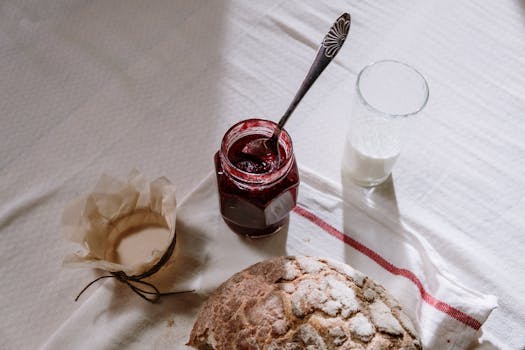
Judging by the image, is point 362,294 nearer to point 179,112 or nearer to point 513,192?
point 513,192

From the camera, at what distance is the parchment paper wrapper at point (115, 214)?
2.57 ft

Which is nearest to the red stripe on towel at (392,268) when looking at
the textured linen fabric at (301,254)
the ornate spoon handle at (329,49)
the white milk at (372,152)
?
the textured linen fabric at (301,254)

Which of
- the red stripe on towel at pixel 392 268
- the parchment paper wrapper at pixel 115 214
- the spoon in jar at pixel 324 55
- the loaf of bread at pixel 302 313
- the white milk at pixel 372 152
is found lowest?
the parchment paper wrapper at pixel 115 214

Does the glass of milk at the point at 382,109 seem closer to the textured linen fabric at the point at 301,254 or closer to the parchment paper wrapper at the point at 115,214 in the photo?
the textured linen fabric at the point at 301,254

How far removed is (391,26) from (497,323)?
0.58 metres

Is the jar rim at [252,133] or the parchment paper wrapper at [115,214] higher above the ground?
the jar rim at [252,133]

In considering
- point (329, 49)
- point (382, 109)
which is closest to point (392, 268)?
point (382, 109)

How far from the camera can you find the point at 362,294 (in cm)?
70

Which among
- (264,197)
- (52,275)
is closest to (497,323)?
(264,197)

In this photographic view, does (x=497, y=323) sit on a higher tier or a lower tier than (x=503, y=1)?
lower

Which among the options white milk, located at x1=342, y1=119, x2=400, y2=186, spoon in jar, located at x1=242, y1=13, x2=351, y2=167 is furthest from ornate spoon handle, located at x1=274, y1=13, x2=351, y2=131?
white milk, located at x1=342, y1=119, x2=400, y2=186

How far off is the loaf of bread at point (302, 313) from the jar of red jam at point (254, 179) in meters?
0.09

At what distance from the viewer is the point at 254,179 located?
0.73 metres

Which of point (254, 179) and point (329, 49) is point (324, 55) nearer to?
point (329, 49)
